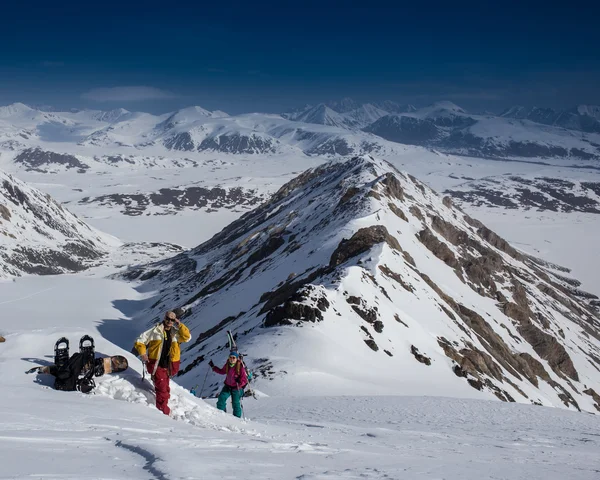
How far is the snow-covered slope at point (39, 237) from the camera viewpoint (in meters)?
111

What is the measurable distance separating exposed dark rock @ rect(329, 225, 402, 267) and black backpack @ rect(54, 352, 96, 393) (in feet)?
120

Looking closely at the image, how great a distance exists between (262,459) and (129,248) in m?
154

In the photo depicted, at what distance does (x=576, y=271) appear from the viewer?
153625mm

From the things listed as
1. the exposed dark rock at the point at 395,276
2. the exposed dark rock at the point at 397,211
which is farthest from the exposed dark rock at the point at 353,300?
the exposed dark rock at the point at 397,211

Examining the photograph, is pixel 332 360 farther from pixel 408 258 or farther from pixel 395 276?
pixel 408 258

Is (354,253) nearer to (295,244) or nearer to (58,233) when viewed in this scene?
(295,244)

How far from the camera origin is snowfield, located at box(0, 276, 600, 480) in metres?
7.17

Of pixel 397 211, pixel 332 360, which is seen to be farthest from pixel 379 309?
pixel 397 211

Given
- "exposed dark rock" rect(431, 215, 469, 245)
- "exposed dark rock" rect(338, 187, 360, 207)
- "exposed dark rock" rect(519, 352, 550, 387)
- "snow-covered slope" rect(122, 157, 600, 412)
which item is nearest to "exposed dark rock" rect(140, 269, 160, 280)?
"snow-covered slope" rect(122, 157, 600, 412)

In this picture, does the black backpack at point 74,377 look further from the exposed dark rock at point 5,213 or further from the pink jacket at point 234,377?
the exposed dark rock at point 5,213

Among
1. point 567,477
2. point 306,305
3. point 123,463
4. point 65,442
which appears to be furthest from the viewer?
point 306,305

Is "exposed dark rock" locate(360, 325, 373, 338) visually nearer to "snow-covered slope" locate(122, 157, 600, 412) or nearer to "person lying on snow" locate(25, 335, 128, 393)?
"snow-covered slope" locate(122, 157, 600, 412)

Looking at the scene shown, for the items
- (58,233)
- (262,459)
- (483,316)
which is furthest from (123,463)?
(58,233)

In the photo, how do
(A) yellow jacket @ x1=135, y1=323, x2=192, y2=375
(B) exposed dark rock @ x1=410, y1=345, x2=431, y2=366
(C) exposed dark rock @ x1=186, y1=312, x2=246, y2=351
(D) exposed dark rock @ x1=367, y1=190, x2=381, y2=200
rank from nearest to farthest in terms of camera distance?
1. (A) yellow jacket @ x1=135, y1=323, x2=192, y2=375
2. (B) exposed dark rock @ x1=410, y1=345, x2=431, y2=366
3. (C) exposed dark rock @ x1=186, y1=312, x2=246, y2=351
4. (D) exposed dark rock @ x1=367, y1=190, x2=381, y2=200
